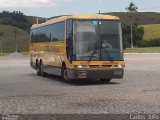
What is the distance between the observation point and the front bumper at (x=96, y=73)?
24391 millimetres

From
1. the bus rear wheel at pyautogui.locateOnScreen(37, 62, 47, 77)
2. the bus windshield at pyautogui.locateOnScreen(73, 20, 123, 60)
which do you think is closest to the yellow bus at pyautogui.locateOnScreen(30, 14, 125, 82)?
the bus windshield at pyautogui.locateOnScreen(73, 20, 123, 60)

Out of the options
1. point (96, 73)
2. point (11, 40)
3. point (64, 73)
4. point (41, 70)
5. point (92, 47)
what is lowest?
point (41, 70)

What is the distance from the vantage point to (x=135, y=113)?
13422mm

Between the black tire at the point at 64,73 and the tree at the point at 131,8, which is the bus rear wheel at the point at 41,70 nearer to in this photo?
the black tire at the point at 64,73

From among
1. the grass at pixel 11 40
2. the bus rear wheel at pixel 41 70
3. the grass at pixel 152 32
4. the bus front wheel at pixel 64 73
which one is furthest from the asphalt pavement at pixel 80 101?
the grass at pixel 152 32

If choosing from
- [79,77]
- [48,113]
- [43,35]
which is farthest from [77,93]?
[43,35]

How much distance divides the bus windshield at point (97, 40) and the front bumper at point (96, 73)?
57 centimetres

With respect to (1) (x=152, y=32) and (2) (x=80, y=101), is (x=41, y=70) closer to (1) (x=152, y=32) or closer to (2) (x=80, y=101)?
(2) (x=80, y=101)

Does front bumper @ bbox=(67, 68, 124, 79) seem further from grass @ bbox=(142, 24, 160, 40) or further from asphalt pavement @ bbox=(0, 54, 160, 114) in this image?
grass @ bbox=(142, 24, 160, 40)

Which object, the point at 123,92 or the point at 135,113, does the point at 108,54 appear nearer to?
the point at 123,92

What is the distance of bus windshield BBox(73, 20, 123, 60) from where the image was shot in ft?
80.8

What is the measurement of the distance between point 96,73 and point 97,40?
161 centimetres

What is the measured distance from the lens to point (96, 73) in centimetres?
2453

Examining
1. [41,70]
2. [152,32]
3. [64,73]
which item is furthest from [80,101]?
[152,32]
